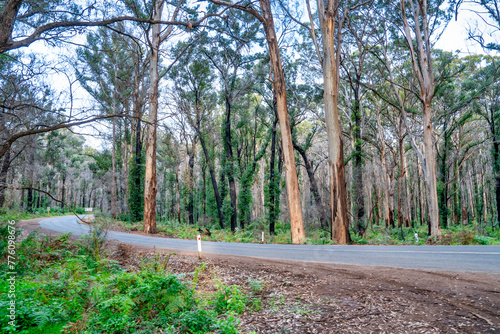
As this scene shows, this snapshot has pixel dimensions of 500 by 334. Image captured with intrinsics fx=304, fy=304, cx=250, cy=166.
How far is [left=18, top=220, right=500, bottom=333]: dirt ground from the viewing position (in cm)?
384

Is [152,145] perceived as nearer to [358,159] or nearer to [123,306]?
[358,159]

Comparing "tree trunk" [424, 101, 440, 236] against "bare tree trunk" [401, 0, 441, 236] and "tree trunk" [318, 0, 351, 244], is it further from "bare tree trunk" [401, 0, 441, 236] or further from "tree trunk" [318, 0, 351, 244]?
"tree trunk" [318, 0, 351, 244]

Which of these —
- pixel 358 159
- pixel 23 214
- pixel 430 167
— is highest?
pixel 358 159

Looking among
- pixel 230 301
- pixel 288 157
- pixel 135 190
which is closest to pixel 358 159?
pixel 288 157

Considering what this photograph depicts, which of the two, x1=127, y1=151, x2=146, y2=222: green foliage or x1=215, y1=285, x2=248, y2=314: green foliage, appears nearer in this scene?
x1=215, y1=285, x2=248, y2=314: green foliage

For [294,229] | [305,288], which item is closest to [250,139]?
[294,229]

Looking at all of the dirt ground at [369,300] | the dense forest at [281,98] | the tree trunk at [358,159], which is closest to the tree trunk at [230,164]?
the dense forest at [281,98]

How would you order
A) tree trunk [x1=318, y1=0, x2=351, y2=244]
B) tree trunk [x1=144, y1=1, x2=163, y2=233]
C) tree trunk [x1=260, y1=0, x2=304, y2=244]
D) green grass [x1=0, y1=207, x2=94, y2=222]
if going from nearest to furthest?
green grass [x1=0, y1=207, x2=94, y2=222] → tree trunk [x1=318, y1=0, x2=351, y2=244] → tree trunk [x1=260, y1=0, x2=304, y2=244] → tree trunk [x1=144, y1=1, x2=163, y2=233]

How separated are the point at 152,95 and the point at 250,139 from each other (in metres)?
27.0

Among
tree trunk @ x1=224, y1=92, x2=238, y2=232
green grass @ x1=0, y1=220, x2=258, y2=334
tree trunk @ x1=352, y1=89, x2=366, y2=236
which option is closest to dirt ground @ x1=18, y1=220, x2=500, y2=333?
green grass @ x1=0, y1=220, x2=258, y2=334

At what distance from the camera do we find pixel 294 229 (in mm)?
14078

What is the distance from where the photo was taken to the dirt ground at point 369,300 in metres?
3.84

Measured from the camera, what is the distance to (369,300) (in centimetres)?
473

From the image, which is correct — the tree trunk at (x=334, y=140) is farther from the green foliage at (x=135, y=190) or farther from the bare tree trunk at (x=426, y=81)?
the green foliage at (x=135, y=190)
